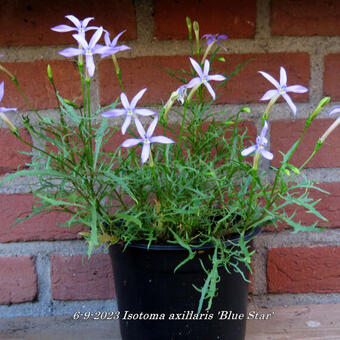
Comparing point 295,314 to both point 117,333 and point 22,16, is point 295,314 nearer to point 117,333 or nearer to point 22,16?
point 117,333

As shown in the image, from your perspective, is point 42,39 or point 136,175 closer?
point 136,175

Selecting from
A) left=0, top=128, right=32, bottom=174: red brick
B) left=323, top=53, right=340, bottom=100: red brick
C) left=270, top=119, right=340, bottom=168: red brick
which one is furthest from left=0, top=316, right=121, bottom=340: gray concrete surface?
left=323, top=53, right=340, bottom=100: red brick

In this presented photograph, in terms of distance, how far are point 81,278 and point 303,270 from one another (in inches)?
13.7

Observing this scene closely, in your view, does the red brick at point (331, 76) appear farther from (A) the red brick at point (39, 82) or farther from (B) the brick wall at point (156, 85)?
(A) the red brick at point (39, 82)

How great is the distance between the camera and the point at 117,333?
2.12 feet

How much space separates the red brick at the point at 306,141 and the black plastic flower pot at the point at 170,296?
0.20 m

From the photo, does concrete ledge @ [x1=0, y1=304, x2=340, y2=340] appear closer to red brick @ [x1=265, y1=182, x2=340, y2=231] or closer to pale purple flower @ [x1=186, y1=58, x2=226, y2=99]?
red brick @ [x1=265, y1=182, x2=340, y2=231]

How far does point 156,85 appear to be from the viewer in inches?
26.0

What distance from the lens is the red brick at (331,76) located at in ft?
2.17

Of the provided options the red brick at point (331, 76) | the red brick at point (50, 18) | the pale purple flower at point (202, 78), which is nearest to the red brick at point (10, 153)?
the red brick at point (50, 18)

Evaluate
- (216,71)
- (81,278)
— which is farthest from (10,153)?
(216,71)

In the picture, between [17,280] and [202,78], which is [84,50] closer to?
[202,78]

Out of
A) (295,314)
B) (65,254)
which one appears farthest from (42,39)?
(295,314)

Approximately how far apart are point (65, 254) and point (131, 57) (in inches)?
12.3
